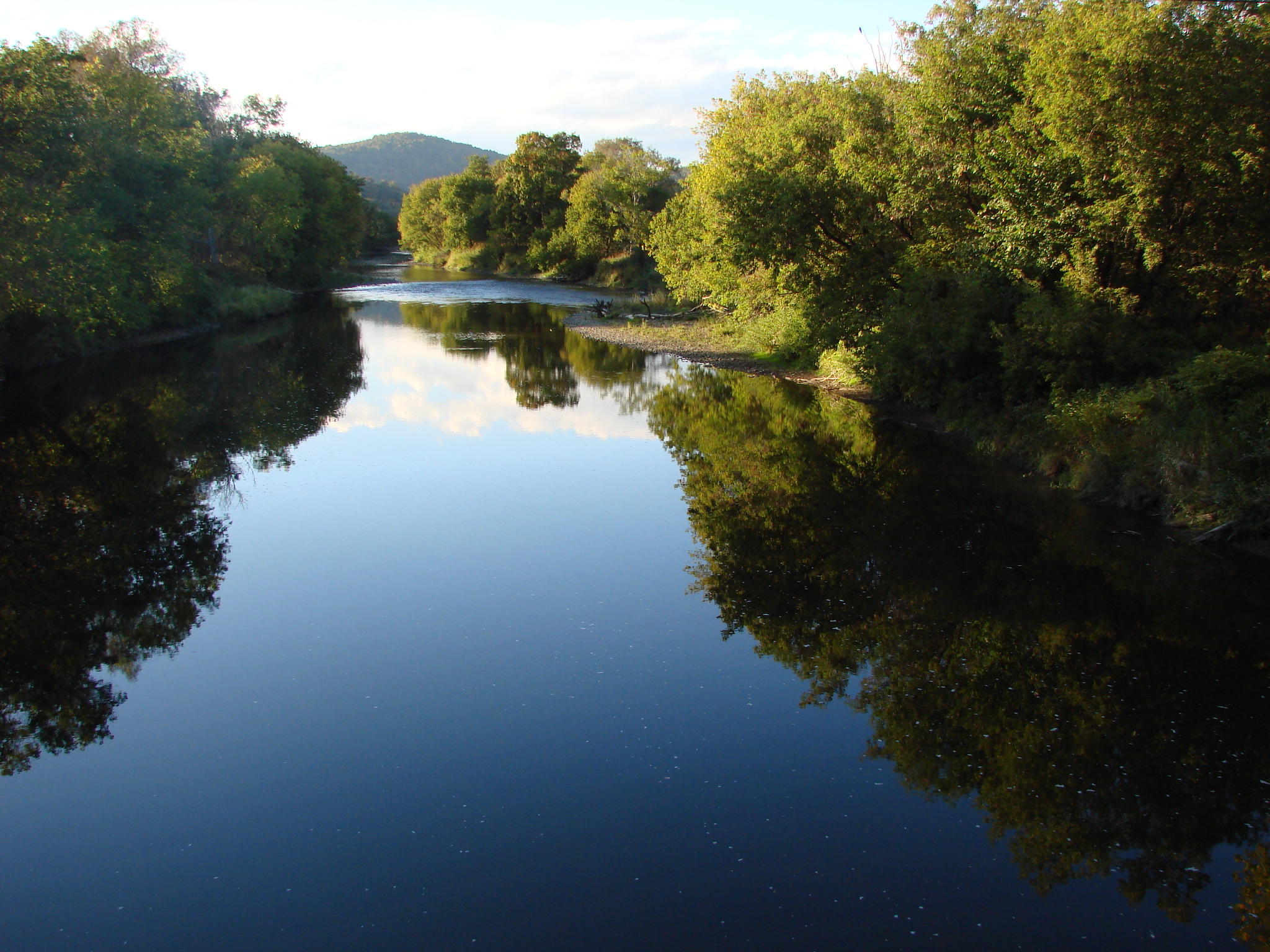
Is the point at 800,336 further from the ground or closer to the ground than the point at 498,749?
further from the ground

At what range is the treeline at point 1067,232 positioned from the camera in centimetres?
1418

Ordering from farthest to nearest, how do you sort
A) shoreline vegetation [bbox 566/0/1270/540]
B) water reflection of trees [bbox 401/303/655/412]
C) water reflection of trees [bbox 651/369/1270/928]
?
water reflection of trees [bbox 401/303/655/412], shoreline vegetation [bbox 566/0/1270/540], water reflection of trees [bbox 651/369/1270/928]

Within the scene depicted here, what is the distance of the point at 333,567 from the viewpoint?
12109 mm

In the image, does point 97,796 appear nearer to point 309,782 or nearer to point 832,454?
point 309,782

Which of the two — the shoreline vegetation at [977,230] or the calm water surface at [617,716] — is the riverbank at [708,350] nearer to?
the shoreline vegetation at [977,230]

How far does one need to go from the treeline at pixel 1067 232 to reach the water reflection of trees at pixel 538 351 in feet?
22.8

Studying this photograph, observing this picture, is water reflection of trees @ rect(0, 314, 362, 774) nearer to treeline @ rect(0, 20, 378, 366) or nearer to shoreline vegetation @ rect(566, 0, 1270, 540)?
treeline @ rect(0, 20, 378, 366)

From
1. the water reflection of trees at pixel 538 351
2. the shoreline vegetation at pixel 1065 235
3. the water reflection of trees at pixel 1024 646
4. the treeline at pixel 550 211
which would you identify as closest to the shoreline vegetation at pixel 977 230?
the shoreline vegetation at pixel 1065 235

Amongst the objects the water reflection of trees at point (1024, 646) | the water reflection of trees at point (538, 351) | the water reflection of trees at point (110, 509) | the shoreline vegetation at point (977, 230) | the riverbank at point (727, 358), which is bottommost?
the water reflection of trees at point (110, 509)

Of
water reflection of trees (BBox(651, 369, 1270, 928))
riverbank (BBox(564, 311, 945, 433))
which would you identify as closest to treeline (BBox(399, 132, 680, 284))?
riverbank (BBox(564, 311, 945, 433))

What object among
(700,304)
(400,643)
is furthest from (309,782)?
(700,304)

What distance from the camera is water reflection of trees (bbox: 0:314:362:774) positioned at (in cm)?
909

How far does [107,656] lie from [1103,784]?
10.0 meters

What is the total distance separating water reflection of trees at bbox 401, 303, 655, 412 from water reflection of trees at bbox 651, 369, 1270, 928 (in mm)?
10106
